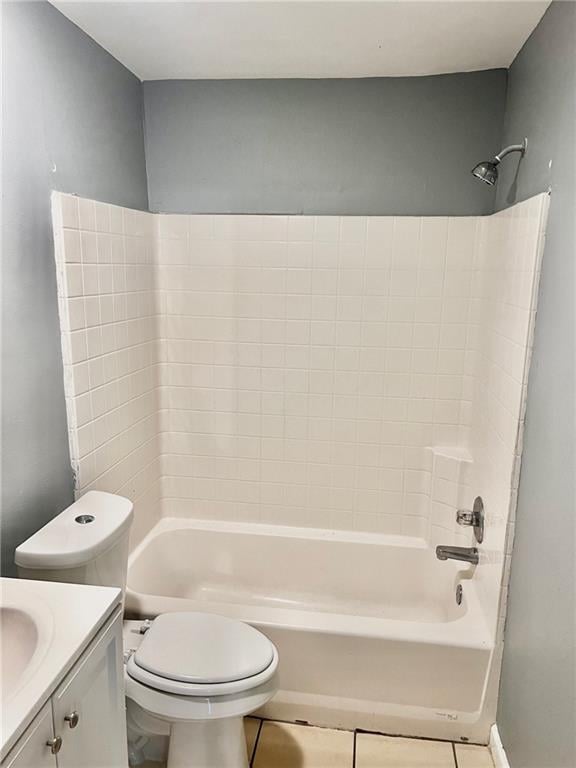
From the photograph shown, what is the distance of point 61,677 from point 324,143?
196cm

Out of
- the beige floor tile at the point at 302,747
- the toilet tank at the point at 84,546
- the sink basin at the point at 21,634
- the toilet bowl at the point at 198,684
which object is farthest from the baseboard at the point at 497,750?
the sink basin at the point at 21,634

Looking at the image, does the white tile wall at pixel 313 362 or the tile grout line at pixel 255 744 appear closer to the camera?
the tile grout line at pixel 255 744

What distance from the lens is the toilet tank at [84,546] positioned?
4.65 ft

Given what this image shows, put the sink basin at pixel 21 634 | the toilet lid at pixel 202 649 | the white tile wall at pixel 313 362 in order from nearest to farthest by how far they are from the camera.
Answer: the sink basin at pixel 21 634, the toilet lid at pixel 202 649, the white tile wall at pixel 313 362

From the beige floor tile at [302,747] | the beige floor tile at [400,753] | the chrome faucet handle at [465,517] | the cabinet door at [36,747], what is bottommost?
the beige floor tile at [400,753]

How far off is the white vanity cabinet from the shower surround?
63 cm

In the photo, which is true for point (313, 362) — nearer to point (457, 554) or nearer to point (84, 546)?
point (457, 554)

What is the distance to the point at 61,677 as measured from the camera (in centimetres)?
100

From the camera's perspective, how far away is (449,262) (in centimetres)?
219

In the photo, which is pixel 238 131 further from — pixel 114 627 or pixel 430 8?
pixel 114 627

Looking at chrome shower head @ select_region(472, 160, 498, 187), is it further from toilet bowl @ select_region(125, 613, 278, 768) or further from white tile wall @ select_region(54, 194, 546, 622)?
toilet bowl @ select_region(125, 613, 278, 768)

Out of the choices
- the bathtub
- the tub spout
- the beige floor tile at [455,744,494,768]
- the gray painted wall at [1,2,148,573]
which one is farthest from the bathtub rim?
the gray painted wall at [1,2,148,573]

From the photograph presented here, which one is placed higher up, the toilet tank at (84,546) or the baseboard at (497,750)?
the toilet tank at (84,546)

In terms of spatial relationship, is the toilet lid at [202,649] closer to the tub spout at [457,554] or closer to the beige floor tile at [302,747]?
the beige floor tile at [302,747]
